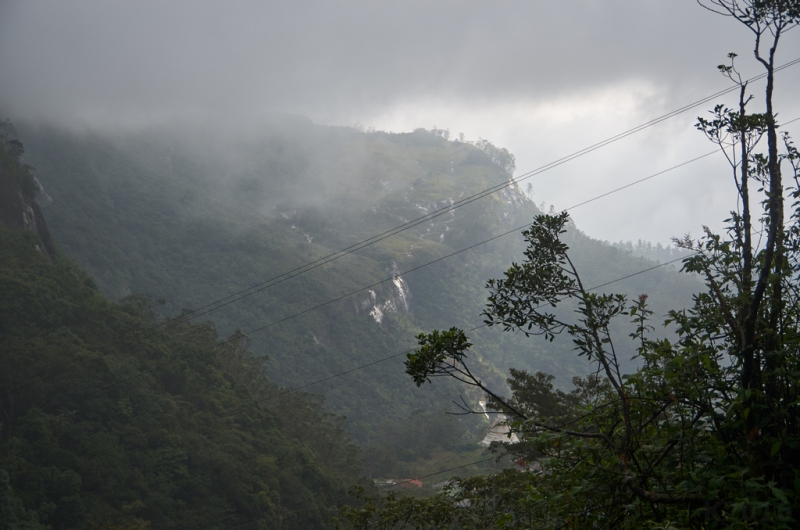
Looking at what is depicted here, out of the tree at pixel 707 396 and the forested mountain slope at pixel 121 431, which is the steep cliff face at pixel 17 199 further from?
the tree at pixel 707 396

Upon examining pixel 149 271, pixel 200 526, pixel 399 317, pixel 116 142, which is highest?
pixel 116 142

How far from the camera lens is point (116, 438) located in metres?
31.2

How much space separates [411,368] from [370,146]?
186562 mm

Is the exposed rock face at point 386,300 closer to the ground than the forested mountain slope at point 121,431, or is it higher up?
higher up

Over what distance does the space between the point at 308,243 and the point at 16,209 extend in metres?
67.0

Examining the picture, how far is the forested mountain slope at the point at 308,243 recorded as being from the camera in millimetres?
87688

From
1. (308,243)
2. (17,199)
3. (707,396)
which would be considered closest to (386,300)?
(308,243)

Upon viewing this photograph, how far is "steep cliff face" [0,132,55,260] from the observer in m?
47.3

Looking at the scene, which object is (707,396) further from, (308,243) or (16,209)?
(308,243)

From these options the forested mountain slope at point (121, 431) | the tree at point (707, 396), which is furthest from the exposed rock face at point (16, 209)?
the tree at point (707, 396)

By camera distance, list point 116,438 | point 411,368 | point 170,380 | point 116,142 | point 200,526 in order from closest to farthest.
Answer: point 411,368 → point 200,526 → point 116,438 → point 170,380 → point 116,142

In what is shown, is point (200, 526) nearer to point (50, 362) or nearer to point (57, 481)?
point (57, 481)

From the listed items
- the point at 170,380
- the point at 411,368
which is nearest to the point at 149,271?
the point at 170,380

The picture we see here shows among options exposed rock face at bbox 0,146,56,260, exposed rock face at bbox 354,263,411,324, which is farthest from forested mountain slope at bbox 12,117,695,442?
exposed rock face at bbox 0,146,56,260
